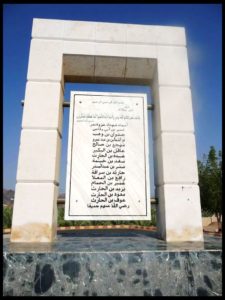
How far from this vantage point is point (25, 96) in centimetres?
486

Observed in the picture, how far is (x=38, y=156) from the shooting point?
14.8 feet

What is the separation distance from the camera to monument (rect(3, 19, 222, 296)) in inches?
163

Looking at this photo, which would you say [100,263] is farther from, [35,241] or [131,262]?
[35,241]

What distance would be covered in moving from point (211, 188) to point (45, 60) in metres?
18.3

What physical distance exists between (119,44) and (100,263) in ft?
15.1

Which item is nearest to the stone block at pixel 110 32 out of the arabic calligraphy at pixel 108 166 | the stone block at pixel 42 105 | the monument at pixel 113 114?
the monument at pixel 113 114

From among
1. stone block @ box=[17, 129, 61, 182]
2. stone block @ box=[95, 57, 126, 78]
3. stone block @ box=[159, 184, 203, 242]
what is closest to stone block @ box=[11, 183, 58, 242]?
stone block @ box=[17, 129, 61, 182]

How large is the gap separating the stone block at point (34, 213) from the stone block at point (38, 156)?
0.17m

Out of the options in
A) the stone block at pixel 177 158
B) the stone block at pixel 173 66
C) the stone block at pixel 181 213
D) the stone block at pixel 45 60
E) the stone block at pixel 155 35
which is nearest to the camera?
the stone block at pixel 181 213

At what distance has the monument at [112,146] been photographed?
4141 mm

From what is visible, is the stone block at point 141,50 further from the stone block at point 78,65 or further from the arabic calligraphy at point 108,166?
the arabic calligraphy at point 108,166

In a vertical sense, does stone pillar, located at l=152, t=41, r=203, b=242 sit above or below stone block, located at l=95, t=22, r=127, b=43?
below

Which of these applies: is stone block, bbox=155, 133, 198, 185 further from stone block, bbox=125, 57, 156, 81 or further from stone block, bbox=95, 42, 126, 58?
stone block, bbox=95, 42, 126, 58

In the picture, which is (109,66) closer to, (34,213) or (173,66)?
(173,66)
